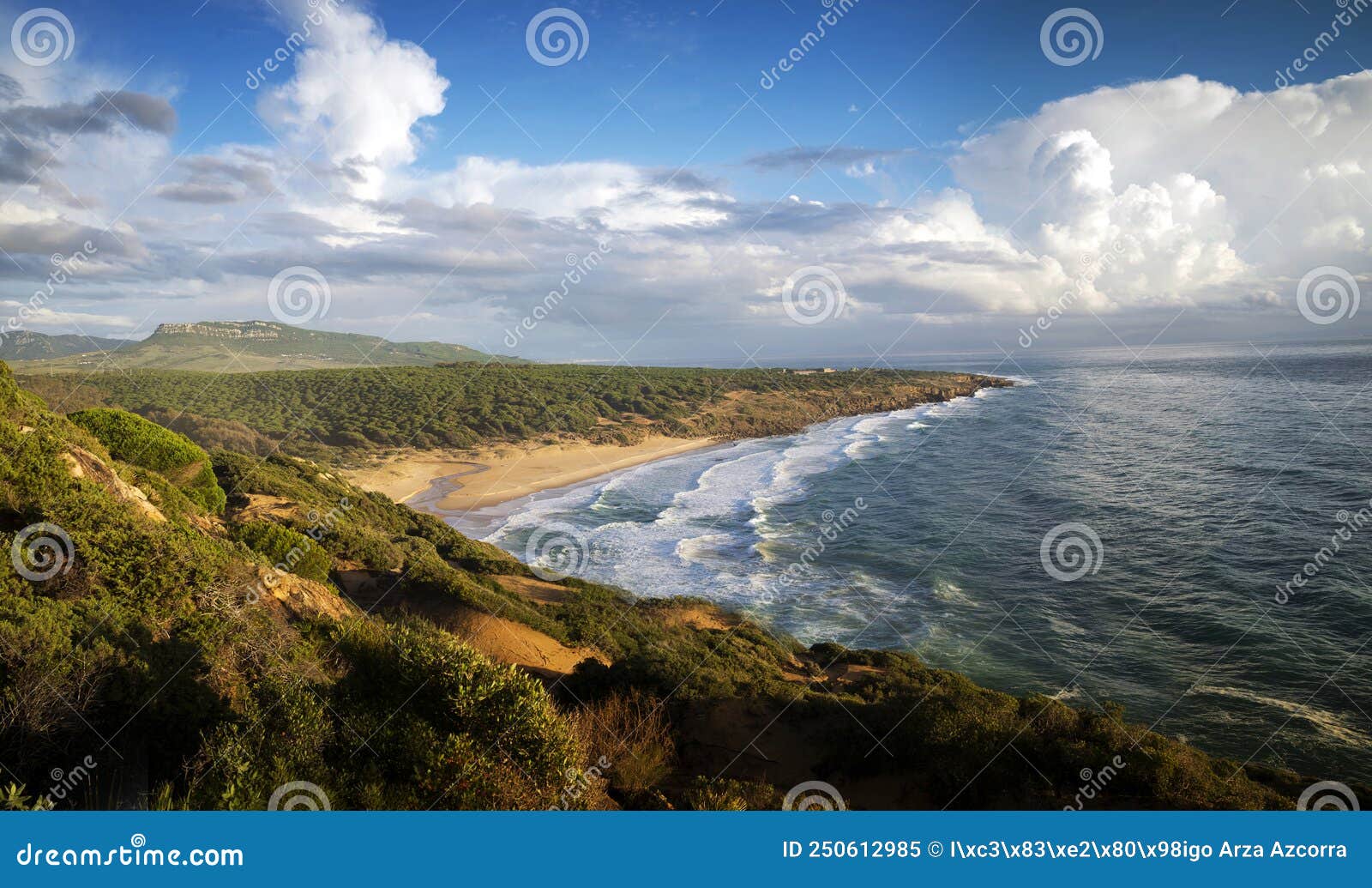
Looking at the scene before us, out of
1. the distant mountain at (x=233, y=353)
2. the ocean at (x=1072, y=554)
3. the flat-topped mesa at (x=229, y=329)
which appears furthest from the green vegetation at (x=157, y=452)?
the flat-topped mesa at (x=229, y=329)

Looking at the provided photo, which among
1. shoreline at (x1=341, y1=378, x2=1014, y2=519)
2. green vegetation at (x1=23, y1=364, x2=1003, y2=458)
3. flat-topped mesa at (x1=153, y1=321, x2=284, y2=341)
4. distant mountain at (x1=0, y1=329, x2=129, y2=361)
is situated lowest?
shoreline at (x1=341, y1=378, x2=1014, y2=519)

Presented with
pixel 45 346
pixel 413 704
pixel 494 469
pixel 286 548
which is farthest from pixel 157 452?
pixel 45 346

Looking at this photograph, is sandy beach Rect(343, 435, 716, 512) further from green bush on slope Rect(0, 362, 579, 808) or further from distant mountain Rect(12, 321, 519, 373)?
distant mountain Rect(12, 321, 519, 373)

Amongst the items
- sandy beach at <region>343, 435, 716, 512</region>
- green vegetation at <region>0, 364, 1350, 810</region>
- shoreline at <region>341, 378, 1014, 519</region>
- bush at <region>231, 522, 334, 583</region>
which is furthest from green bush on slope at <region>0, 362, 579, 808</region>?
sandy beach at <region>343, 435, 716, 512</region>

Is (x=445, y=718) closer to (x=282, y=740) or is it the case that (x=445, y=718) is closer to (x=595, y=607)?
(x=282, y=740)

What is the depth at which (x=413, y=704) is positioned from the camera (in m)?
7.31

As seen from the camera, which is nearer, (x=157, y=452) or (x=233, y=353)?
(x=157, y=452)

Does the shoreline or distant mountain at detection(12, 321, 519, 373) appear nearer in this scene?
the shoreline

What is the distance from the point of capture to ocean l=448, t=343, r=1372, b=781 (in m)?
14.7

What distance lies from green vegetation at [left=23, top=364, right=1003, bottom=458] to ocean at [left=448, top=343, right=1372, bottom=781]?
45.6 feet

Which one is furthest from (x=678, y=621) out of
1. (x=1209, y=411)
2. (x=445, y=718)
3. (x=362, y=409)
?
(x=1209, y=411)

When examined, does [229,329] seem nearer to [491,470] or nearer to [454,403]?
[454,403]

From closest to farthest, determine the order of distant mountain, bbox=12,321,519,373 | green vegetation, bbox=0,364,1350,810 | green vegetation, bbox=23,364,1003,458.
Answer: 1. green vegetation, bbox=0,364,1350,810
2. green vegetation, bbox=23,364,1003,458
3. distant mountain, bbox=12,321,519,373

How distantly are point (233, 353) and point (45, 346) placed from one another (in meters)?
34.1
